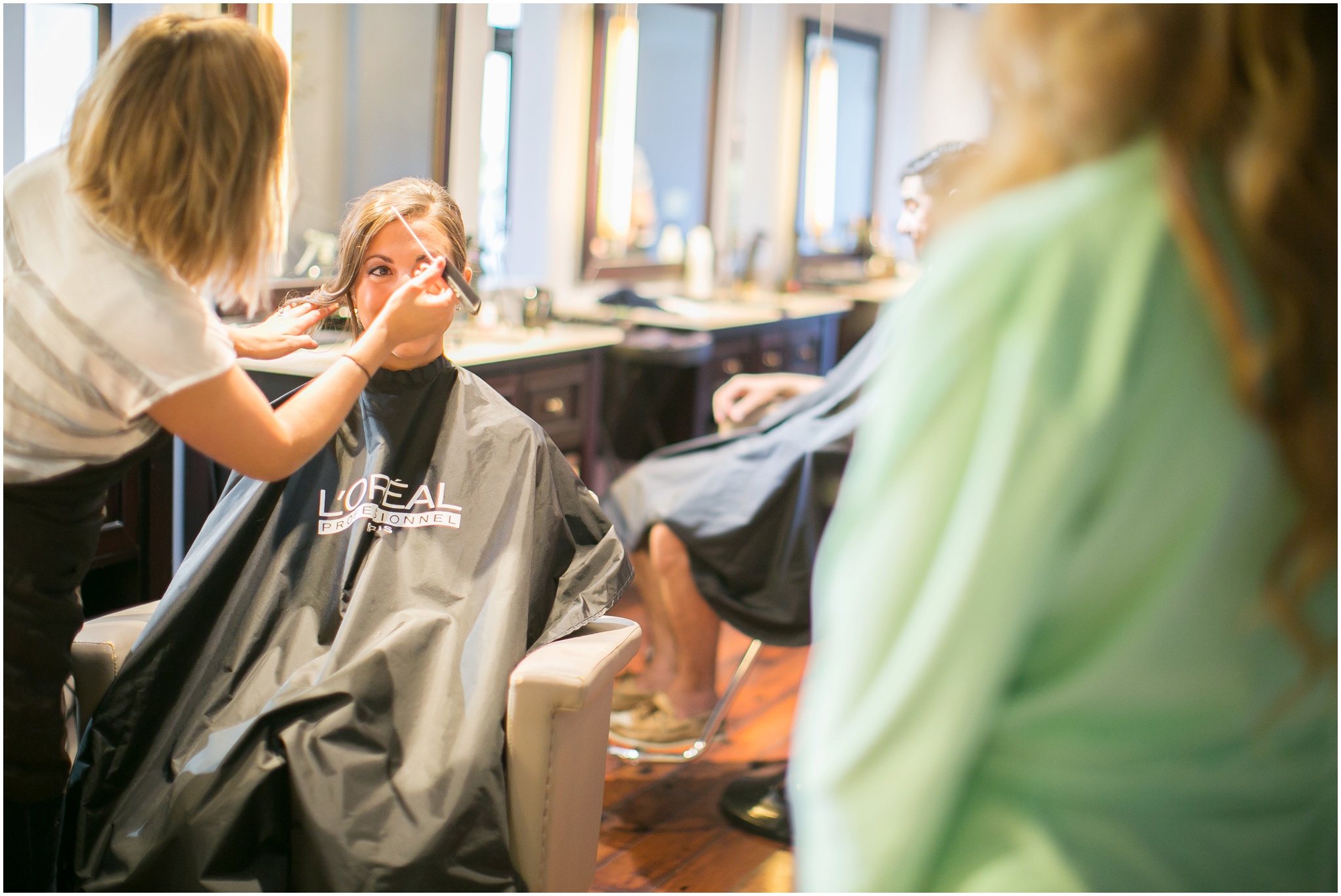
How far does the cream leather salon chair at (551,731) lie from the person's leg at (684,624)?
1004mm

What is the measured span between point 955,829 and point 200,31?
1.04 meters

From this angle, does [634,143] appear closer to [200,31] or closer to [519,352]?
[519,352]

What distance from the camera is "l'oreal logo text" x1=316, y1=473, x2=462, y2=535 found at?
1.69 meters

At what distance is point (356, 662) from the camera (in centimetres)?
150

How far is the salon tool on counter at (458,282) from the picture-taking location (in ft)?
5.08

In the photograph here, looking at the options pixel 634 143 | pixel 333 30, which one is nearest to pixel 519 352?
pixel 333 30

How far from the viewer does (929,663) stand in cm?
67

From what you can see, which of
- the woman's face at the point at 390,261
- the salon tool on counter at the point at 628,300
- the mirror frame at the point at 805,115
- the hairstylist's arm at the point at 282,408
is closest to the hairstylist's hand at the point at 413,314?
the hairstylist's arm at the point at 282,408

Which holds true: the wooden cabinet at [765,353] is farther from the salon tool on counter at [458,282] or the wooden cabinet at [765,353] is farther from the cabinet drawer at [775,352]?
the salon tool on counter at [458,282]

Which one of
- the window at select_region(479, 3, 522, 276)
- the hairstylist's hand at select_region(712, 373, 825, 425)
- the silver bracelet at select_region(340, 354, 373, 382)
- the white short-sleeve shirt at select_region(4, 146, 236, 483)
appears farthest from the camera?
the window at select_region(479, 3, 522, 276)

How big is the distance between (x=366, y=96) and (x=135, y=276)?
2272 mm

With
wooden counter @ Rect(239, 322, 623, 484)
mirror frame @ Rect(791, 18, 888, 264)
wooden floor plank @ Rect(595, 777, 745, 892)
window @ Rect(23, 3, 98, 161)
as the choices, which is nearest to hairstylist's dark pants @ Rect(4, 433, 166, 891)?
wooden floor plank @ Rect(595, 777, 745, 892)

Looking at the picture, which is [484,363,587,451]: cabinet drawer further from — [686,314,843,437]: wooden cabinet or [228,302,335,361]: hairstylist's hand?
[228,302,335,361]: hairstylist's hand

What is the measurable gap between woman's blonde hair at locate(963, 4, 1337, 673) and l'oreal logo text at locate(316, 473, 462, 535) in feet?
3.94
